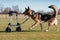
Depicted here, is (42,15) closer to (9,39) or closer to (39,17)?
(39,17)

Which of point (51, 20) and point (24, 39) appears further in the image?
point (51, 20)

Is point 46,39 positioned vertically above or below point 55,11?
below

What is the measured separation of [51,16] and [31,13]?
5.12 feet

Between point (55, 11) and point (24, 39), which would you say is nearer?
point (24, 39)

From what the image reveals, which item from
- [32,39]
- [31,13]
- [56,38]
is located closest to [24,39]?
[32,39]

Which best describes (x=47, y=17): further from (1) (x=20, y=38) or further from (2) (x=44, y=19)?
(1) (x=20, y=38)

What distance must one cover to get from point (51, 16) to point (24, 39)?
5.21 m

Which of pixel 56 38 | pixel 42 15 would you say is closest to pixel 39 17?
pixel 42 15

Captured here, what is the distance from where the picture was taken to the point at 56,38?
14.6m

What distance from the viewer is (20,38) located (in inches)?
570

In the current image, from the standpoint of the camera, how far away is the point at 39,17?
61.2 feet

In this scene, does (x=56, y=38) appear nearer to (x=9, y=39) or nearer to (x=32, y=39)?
(x=32, y=39)

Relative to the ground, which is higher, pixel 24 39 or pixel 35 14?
pixel 35 14

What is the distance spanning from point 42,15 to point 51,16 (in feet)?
2.26
